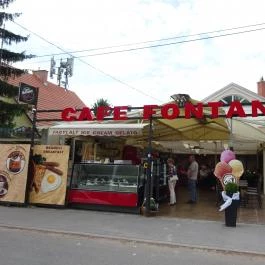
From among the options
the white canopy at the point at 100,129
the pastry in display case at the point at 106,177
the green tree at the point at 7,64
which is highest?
the green tree at the point at 7,64

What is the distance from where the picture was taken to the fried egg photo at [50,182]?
45.1 ft

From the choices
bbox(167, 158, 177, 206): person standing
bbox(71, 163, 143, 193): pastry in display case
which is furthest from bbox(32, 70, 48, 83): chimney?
bbox(71, 163, 143, 193): pastry in display case

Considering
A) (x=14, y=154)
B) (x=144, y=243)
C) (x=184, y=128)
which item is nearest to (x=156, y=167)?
(x=184, y=128)

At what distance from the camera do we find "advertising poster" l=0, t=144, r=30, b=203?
14.0m

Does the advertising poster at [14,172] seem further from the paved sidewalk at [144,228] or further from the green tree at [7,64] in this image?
the green tree at [7,64]

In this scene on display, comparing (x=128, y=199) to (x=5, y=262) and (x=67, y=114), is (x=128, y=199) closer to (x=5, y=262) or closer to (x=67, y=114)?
(x=67, y=114)

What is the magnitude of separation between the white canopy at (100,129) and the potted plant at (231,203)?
4.02m

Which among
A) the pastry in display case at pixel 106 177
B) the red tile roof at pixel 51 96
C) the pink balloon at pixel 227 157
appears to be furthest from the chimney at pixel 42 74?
the pink balloon at pixel 227 157

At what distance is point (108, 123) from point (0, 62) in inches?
238

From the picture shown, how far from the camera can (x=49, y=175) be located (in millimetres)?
13922

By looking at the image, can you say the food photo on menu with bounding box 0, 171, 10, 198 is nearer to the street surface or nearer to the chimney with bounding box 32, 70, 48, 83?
the street surface

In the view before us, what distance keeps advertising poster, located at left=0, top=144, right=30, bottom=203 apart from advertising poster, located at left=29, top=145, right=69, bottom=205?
0.94 feet

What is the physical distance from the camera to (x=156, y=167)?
14695 mm

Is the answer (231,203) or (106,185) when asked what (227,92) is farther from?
(231,203)
